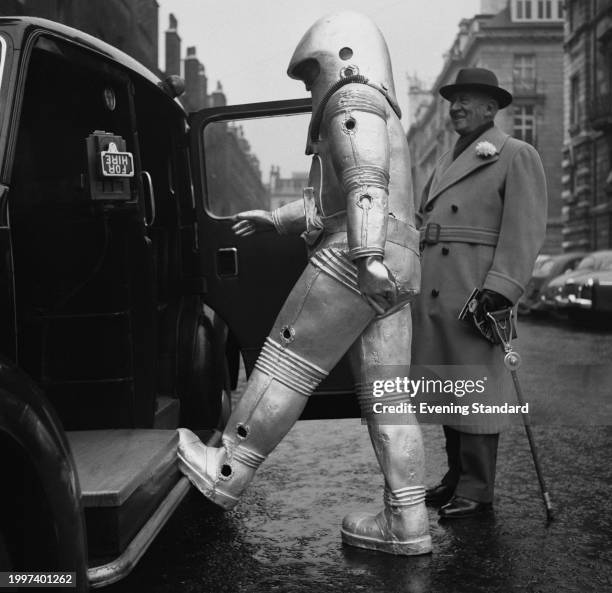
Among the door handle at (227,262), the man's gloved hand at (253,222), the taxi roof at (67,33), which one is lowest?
the door handle at (227,262)

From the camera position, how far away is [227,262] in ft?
18.0

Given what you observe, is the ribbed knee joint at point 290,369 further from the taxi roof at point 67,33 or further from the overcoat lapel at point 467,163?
the overcoat lapel at point 467,163

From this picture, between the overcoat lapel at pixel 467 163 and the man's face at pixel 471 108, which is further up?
the man's face at pixel 471 108

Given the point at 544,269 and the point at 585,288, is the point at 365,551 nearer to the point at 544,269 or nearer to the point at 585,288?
the point at 585,288

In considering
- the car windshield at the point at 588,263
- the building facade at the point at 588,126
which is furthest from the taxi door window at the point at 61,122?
the building facade at the point at 588,126

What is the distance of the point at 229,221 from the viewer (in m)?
5.53

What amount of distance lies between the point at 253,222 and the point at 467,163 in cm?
109

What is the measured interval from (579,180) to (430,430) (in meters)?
36.1

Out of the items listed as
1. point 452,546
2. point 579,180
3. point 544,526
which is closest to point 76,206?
point 452,546

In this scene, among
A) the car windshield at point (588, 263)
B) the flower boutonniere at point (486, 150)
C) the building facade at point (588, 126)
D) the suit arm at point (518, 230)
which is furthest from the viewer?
the building facade at point (588, 126)

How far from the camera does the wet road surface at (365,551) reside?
3.64 metres

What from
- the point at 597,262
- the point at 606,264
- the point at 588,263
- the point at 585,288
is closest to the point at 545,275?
the point at 588,263

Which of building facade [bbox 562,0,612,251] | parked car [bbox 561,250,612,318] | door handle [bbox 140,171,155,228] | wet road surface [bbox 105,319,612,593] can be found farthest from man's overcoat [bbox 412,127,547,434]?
building facade [bbox 562,0,612,251]

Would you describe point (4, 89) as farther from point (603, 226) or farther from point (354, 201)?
point (603, 226)
